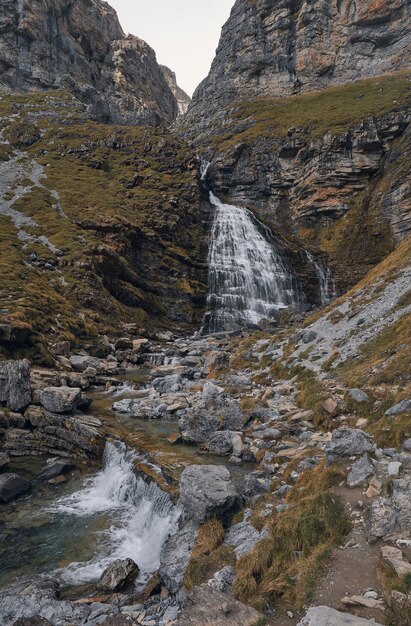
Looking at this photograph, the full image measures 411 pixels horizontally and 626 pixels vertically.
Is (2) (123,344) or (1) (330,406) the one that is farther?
(2) (123,344)

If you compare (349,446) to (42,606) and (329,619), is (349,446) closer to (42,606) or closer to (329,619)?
(329,619)

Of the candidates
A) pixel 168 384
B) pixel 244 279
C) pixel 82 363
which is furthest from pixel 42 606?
pixel 244 279

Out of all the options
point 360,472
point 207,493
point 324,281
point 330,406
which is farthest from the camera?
point 324,281

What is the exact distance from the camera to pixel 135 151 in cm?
10406

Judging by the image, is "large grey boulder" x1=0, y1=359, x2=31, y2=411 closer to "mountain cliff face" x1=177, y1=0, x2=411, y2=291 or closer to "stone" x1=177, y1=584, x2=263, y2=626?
"stone" x1=177, y1=584, x2=263, y2=626

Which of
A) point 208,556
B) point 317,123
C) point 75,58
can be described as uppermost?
point 75,58

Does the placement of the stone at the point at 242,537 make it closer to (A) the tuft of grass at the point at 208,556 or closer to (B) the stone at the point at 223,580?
(A) the tuft of grass at the point at 208,556

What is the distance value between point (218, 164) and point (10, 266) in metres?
69.5

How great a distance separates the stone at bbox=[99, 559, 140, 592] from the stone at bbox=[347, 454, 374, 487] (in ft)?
21.6

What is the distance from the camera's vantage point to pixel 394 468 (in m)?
9.33

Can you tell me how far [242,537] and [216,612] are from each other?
10.2 feet

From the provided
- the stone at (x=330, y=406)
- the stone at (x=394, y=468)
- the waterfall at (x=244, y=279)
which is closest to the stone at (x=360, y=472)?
the stone at (x=394, y=468)

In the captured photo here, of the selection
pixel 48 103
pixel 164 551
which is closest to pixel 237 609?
pixel 164 551

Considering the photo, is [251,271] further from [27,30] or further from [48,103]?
[27,30]
